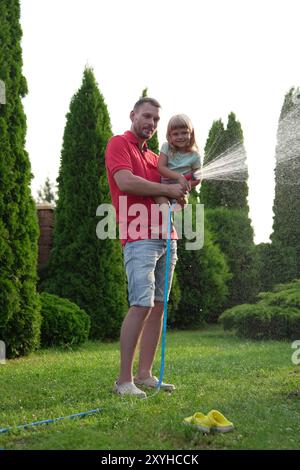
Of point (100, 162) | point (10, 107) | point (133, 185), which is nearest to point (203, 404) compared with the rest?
point (133, 185)

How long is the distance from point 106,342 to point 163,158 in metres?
5.09

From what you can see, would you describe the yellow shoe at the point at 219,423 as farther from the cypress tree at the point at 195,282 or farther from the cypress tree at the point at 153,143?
the cypress tree at the point at 153,143

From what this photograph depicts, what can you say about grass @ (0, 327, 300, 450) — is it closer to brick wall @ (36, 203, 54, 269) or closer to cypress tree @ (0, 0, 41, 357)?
cypress tree @ (0, 0, 41, 357)

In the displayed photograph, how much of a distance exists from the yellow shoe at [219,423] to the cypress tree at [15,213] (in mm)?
4051

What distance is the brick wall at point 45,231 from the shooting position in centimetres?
933

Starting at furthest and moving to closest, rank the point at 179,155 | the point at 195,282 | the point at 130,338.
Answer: the point at 195,282 < the point at 179,155 < the point at 130,338

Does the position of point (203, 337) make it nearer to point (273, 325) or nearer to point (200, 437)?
point (273, 325)

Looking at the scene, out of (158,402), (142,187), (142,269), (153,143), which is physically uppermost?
(153,143)

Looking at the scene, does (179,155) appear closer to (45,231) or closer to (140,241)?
(140,241)

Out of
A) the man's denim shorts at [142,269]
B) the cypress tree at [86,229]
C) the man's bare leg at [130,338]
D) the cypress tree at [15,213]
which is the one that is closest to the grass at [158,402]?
the man's bare leg at [130,338]

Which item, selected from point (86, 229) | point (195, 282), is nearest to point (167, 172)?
point (86, 229)

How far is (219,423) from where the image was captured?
2.96 meters

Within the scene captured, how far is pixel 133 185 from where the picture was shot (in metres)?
3.96

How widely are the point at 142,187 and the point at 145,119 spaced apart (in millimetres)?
523
